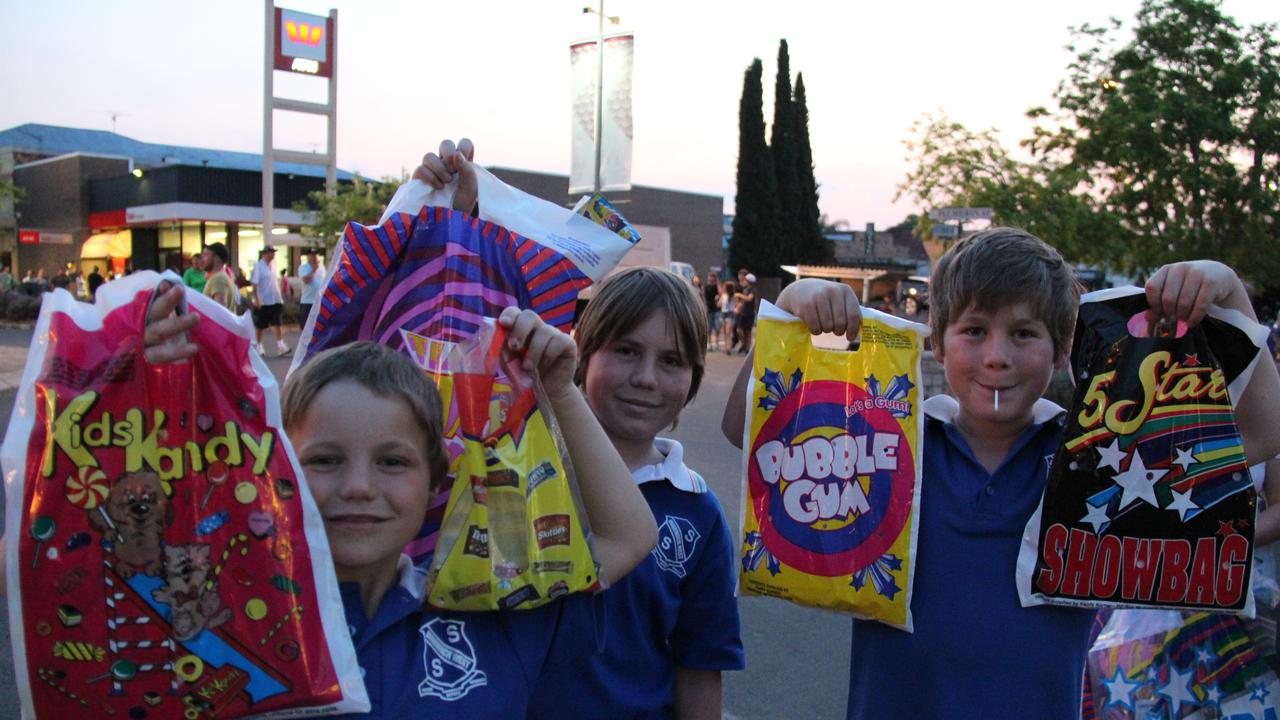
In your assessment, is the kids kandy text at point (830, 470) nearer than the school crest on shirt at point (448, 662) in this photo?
No

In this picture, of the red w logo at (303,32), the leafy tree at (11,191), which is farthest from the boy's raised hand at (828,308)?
the leafy tree at (11,191)

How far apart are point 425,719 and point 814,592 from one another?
837 mm

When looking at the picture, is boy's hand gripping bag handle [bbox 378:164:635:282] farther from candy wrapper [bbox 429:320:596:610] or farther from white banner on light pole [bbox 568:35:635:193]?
white banner on light pole [bbox 568:35:635:193]

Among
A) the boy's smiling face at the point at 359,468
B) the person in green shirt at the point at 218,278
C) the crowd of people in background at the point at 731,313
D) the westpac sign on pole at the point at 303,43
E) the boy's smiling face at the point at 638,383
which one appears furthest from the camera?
the westpac sign on pole at the point at 303,43

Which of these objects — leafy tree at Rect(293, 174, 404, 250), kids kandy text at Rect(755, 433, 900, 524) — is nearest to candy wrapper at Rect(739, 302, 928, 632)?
kids kandy text at Rect(755, 433, 900, 524)

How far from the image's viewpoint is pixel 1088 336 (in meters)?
1.89

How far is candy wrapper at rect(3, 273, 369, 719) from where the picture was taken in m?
1.30

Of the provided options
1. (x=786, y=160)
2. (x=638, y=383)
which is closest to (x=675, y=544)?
(x=638, y=383)

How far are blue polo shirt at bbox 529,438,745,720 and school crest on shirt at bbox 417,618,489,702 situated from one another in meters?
0.31

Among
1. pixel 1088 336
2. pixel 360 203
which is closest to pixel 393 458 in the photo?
pixel 1088 336

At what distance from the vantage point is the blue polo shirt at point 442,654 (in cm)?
153

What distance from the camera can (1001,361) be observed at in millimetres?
1896

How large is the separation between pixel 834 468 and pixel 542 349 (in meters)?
0.70

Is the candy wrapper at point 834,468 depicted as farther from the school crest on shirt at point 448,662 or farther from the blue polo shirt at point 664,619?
the school crest on shirt at point 448,662
